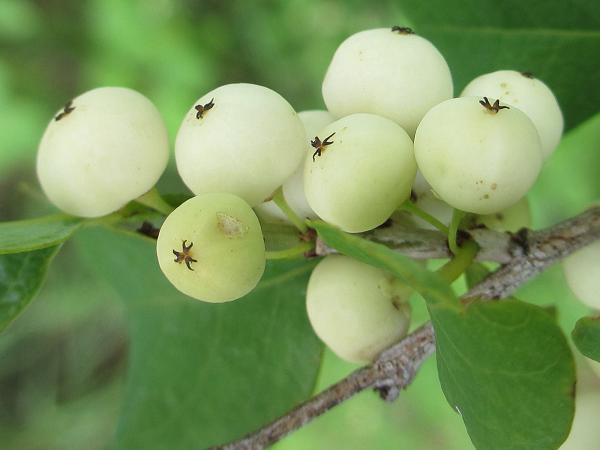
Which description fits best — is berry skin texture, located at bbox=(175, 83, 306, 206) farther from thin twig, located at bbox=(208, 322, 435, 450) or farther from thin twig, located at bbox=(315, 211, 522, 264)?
thin twig, located at bbox=(208, 322, 435, 450)

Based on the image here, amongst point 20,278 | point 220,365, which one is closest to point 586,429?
point 220,365

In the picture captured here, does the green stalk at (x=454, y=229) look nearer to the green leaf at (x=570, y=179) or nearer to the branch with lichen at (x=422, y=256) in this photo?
the branch with lichen at (x=422, y=256)

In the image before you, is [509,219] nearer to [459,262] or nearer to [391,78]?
[459,262]

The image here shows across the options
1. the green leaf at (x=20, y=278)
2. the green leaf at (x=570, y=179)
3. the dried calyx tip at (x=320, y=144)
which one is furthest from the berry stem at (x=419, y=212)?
the green leaf at (x=570, y=179)

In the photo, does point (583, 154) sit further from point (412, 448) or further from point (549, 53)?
point (412, 448)

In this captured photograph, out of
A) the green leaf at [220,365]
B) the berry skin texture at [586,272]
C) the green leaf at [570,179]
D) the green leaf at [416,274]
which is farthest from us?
the green leaf at [570,179]

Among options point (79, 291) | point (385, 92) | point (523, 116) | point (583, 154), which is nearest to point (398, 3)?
point (385, 92)
